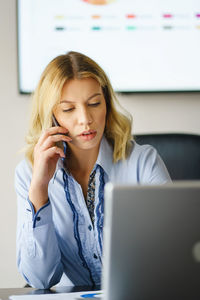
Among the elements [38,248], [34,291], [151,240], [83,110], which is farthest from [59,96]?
[151,240]

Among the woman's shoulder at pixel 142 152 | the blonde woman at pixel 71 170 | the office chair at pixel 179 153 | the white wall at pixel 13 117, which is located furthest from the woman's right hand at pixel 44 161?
the white wall at pixel 13 117

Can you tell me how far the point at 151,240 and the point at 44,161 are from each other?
750mm

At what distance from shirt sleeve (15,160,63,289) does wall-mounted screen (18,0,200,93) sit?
106 centimetres

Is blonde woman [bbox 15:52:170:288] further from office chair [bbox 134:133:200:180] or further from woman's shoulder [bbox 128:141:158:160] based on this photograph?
office chair [bbox 134:133:200:180]

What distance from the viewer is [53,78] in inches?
63.1

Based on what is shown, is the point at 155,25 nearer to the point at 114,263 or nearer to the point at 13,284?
the point at 13,284

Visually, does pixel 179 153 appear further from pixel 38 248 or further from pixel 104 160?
pixel 38 248

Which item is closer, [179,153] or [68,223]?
[68,223]

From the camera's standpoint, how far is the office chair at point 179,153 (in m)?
1.82

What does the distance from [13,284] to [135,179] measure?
1101 mm

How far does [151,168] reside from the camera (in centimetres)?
165

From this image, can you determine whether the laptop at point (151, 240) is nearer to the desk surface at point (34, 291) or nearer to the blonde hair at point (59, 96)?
the desk surface at point (34, 291)

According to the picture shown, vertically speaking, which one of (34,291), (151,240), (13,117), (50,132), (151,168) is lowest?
(34,291)

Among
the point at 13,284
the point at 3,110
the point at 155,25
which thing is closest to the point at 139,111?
the point at 155,25
